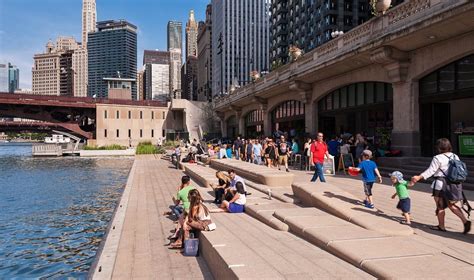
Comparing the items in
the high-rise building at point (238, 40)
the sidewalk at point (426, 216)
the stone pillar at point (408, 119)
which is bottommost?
the sidewalk at point (426, 216)

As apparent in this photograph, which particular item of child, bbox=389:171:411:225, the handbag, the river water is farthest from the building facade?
the river water

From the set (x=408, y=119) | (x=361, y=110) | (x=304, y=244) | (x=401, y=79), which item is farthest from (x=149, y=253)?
(x=361, y=110)

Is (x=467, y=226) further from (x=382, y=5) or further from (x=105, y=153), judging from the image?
(x=105, y=153)

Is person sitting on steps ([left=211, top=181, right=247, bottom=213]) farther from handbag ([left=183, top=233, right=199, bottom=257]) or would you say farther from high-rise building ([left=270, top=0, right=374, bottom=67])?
high-rise building ([left=270, top=0, right=374, bottom=67])

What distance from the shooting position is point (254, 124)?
43.6 meters

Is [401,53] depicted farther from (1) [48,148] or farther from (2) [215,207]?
(1) [48,148]

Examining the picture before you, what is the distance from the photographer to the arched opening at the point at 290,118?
1197 inches

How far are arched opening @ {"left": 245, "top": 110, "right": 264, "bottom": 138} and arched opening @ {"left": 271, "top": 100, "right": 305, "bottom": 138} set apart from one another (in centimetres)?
445

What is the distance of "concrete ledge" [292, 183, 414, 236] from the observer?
726cm

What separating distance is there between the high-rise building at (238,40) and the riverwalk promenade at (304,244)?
153989mm

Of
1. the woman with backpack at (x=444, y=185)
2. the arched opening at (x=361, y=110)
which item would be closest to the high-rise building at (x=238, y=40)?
the arched opening at (x=361, y=110)

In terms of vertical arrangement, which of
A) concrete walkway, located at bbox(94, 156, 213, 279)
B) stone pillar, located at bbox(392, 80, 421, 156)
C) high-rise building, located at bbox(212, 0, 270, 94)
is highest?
high-rise building, located at bbox(212, 0, 270, 94)

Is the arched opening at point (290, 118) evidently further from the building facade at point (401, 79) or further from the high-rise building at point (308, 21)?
the high-rise building at point (308, 21)

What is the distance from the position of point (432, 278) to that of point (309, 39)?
95.9 meters
